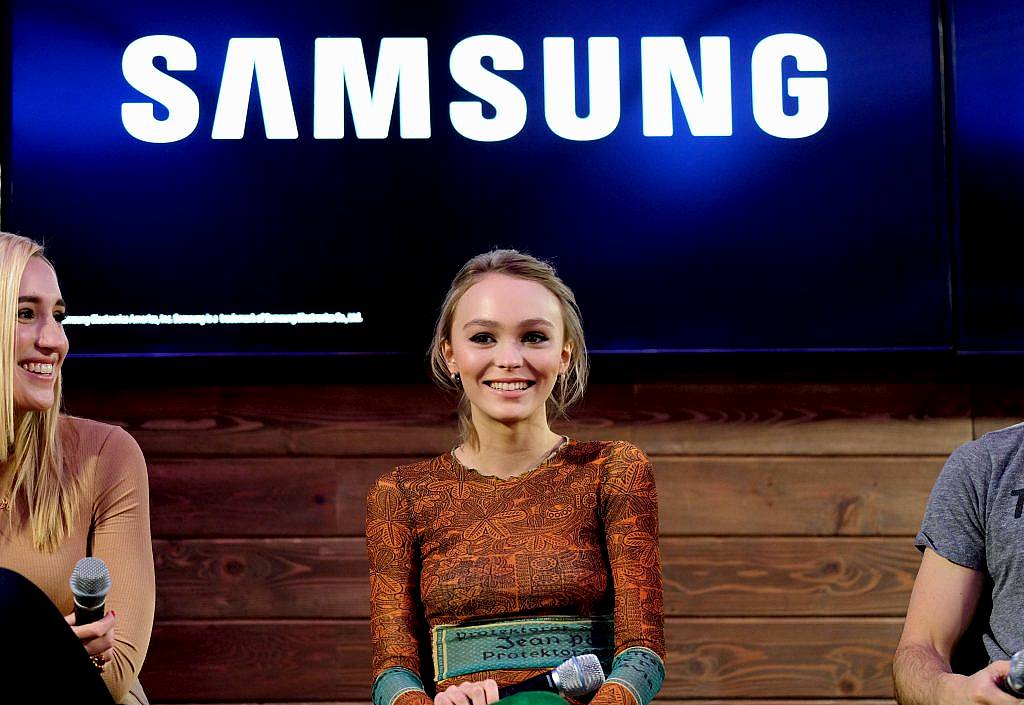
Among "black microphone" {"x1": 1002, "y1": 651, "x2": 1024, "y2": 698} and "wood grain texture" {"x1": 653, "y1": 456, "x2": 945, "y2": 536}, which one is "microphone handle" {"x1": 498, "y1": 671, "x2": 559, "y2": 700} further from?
"wood grain texture" {"x1": 653, "y1": 456, "x2": 945, "y2": 536}

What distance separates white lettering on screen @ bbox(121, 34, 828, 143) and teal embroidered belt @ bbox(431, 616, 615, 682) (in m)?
1.35

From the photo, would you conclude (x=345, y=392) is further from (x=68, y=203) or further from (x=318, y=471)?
(x=68, y=203)

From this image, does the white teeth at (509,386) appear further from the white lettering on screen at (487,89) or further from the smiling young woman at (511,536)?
the white lettering on screen at (487,89)

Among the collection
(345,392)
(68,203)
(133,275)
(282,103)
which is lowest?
(345,392)

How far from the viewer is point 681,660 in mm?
2764

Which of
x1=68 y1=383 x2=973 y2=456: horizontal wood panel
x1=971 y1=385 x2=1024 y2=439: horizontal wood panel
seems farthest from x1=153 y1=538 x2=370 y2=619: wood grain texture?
x1=971 y1=385 x2=1024 y2=439: horizontal wood panel

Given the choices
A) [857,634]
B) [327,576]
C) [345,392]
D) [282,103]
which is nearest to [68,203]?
[282,103]

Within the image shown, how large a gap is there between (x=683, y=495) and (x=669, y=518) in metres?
0.06

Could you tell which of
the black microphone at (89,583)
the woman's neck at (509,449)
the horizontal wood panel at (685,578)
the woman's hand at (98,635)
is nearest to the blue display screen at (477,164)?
the horizontal wood panel at (685,578)

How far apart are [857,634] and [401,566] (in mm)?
1299

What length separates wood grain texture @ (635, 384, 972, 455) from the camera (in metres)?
2.80

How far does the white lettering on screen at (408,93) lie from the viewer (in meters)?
2.85

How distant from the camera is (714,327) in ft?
9.19

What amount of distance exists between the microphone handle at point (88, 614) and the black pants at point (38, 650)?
0.25 feet
